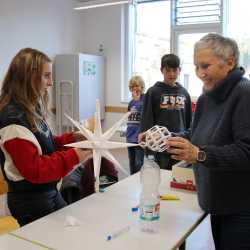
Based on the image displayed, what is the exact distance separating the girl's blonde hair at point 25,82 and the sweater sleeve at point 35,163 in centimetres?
14

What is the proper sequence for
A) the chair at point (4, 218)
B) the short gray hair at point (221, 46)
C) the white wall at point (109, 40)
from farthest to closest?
the white wall at point (109, 40)
the chair at point (4, 218)
the short gray hair at point (221, 46)

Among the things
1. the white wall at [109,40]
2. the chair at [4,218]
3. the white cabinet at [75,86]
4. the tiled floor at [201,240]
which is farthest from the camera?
the white wall at [109,40]

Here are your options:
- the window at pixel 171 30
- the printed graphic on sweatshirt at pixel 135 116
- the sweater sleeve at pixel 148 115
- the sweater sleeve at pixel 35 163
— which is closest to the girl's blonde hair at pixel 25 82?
the sweater sleeve at pixel 35 163

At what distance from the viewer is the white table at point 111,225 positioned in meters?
1.25

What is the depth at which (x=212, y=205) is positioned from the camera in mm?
1355

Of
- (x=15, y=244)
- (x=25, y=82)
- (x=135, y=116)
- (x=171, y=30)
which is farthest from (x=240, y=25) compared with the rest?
(x=15, y=244)

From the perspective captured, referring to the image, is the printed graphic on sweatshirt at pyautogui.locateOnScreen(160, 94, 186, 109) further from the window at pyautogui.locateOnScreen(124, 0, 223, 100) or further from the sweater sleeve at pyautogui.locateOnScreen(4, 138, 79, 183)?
the window at pyautogui.locateOnScreen(124, 0, 223, 100)

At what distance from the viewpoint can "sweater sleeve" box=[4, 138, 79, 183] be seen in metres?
1.44

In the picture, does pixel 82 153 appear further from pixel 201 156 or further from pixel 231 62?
pixel 231 62

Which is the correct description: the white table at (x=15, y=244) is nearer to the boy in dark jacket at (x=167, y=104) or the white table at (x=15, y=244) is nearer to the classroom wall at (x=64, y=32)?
the boy in dark jacket at (x=167, y=104)

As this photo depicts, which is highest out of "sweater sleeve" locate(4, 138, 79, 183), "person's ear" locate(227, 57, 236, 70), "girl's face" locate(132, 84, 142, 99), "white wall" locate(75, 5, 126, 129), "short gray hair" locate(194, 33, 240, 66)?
"white wall" locate(75, 5, 126, 129)

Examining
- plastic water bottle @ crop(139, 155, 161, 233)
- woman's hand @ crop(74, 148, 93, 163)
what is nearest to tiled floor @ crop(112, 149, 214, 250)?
plastic water bottle @ crop(139, 155, 161, 233)

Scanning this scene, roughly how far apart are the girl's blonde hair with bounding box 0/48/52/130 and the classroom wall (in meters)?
3.49

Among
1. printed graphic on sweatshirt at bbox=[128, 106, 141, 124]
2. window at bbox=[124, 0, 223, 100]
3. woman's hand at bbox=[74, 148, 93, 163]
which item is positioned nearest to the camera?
woman's hand at bbox=[74, 148, 93, 163]
